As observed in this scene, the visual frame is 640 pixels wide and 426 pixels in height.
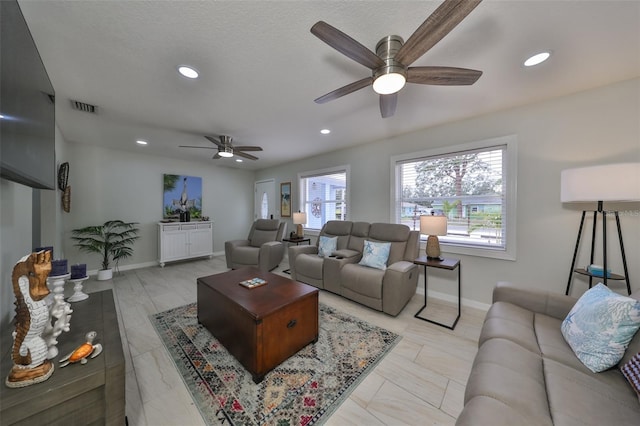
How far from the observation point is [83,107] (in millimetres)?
2455

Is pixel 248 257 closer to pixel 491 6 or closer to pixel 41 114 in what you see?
pixel 41 114

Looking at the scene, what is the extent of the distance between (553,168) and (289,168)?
443 cm

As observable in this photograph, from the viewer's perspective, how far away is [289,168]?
207 inches

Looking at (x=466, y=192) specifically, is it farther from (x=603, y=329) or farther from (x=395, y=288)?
(x=603, y=329)

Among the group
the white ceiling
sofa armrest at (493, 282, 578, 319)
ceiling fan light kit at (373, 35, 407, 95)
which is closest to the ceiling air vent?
the white ceiling

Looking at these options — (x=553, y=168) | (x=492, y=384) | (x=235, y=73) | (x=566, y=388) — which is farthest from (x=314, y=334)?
(x=553, y=168)

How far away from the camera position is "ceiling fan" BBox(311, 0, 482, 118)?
1.06 meters

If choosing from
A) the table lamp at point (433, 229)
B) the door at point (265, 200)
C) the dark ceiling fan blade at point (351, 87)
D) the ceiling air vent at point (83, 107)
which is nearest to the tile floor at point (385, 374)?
the table lamp at point (433, 229)

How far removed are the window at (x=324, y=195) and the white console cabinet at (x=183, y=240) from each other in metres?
2.36

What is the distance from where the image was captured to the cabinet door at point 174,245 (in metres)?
4.45

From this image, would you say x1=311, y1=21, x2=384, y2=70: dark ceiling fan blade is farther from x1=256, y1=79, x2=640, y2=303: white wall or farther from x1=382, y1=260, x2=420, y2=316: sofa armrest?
x1=256, y1=79, x2=640, y2=303: white wall

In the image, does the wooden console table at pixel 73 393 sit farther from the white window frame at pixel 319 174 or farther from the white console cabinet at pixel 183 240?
the white console cabinet at pixel 183 240

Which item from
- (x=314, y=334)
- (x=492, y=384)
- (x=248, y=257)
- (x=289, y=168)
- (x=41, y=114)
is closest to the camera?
(x=492, y=384)

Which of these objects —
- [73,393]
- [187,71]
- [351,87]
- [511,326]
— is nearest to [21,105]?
[187,71]
